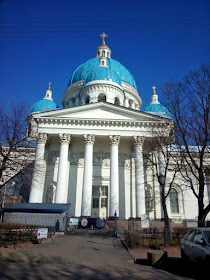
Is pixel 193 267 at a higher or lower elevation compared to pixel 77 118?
lower

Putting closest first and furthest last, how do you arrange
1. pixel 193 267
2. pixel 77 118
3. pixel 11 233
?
pixel 193 267
pixel 11 233
pixel 77 118

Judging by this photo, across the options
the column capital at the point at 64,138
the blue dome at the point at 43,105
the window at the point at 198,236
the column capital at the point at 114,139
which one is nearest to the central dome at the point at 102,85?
the blue dome at the point at 43,105

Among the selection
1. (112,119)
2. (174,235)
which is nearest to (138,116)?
(112,119)

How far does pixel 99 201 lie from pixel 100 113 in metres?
10.8

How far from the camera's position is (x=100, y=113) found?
92.2 feet

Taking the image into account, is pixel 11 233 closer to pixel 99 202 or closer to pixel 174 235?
pixel 174 235

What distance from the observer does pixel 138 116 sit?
27484 millimetres

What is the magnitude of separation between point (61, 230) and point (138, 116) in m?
15.7

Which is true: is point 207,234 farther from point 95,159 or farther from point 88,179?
point 95,159

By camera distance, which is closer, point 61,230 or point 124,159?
point 61,230

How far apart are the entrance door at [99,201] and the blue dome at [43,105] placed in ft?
79.5

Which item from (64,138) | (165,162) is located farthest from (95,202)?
(165,162)

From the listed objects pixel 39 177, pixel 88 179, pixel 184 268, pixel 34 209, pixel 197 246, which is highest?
pixel 39 177

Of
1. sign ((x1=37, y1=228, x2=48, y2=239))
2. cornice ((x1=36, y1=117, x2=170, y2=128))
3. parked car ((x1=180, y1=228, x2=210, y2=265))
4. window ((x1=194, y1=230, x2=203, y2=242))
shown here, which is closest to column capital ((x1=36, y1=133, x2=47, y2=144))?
cornice ((x1=36, y1=117, x2=170, y2=128))
